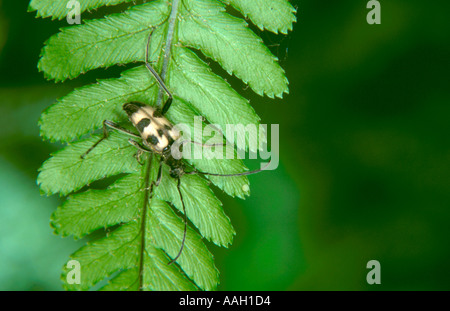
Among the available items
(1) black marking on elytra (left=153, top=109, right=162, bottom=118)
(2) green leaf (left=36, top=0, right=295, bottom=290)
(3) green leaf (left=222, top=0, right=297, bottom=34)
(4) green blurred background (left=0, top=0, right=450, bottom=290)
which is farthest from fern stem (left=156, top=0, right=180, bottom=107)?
(4) green blurred background (left=0, top=0, right=450, bottom=290)

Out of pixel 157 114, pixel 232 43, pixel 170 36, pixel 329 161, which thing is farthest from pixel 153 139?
pixel 329 161

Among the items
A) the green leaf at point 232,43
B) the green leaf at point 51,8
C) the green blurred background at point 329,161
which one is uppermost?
the green leaf at point 51,8

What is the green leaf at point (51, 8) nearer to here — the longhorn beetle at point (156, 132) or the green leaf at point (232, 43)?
the longhorn beetle at point (156, 132)

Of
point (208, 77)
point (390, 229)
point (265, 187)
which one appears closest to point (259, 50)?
point (208, 77)

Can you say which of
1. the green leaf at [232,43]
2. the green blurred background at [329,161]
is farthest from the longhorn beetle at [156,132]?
the green blurred background at [329,161]

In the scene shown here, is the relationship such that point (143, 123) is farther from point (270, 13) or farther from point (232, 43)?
point (270, 13)

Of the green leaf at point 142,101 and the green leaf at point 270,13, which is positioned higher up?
the green leaf at point 270,13
